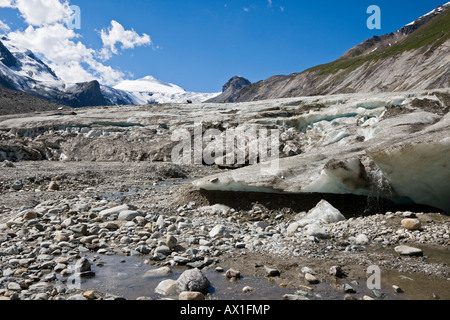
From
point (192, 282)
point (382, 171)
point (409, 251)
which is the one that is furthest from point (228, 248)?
point (382, 171)

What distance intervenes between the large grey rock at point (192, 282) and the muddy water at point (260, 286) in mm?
155

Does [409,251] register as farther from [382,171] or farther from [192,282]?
[192,282]

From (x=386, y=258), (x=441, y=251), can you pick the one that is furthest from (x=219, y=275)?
(x=441, y=251)

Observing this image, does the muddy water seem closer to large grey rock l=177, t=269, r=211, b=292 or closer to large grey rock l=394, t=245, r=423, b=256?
large grey rock l=177, t=269, r=211, b=292

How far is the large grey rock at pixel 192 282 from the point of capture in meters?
5.07

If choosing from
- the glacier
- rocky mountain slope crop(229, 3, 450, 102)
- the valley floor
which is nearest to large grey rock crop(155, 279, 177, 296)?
the valley floor

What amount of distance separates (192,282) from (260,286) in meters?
1.16

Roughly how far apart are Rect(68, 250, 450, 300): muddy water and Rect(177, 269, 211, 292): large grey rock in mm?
155

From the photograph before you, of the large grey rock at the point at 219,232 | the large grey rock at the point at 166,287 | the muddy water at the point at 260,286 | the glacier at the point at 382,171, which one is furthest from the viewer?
the glacier at the point at 382,171

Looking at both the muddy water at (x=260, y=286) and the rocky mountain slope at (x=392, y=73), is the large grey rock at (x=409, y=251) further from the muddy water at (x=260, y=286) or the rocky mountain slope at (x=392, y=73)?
the rocky mountain slope at (x=392, y=73)

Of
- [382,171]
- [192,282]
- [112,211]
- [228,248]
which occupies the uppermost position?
[382,171]

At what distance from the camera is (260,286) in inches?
207

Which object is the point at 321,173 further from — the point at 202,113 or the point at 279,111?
the point at 202,113

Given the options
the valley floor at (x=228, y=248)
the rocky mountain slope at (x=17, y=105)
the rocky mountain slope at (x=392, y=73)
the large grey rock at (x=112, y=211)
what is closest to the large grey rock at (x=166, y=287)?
the valley floor at (x=228, y=248)
